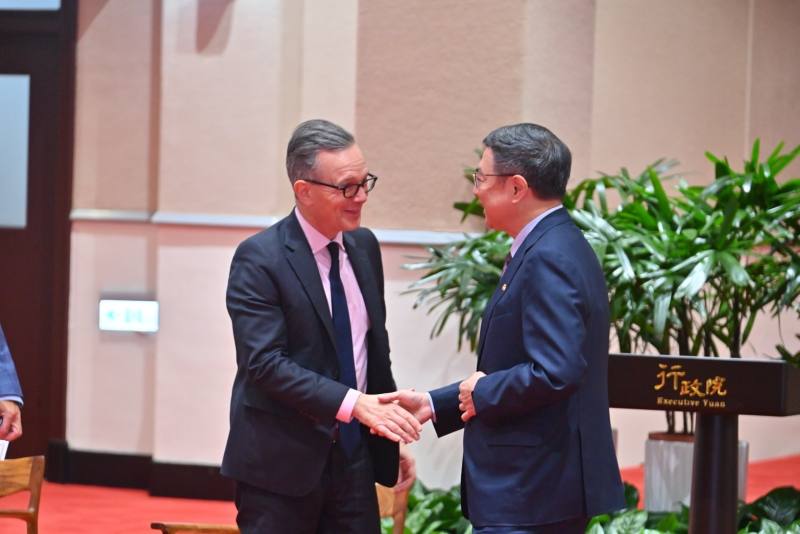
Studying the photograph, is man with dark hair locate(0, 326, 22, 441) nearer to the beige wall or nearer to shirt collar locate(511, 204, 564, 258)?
shirt collar locate(511, 204, 564, 258)

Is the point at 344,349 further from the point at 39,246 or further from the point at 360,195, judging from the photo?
the point at 39,246

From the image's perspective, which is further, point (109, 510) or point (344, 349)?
point (109, 510)

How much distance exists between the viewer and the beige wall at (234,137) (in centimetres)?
659

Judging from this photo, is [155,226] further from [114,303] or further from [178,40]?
[178,40]

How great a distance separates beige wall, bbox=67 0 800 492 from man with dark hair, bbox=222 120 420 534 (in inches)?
134

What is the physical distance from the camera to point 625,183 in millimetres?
5656

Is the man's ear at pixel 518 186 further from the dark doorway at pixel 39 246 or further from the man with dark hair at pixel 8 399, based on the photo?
the dark doorway at pixel 39 246

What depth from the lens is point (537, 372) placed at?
2.74 meters

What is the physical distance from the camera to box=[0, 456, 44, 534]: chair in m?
3.88

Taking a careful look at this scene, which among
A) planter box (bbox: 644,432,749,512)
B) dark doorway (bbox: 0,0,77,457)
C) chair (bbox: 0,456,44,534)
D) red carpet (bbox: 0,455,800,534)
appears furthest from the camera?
dark doorway (bbox: 0,0,77,457)

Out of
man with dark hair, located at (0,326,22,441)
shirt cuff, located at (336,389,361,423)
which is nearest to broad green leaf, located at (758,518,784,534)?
shirt cuff, located at (336,389,361,423)

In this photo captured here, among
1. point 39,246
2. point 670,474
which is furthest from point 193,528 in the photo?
point 39,246

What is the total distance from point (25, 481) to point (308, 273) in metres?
1.48

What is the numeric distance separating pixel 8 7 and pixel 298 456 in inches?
207
